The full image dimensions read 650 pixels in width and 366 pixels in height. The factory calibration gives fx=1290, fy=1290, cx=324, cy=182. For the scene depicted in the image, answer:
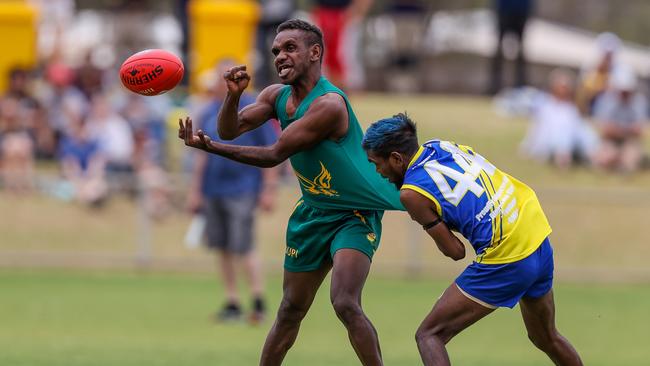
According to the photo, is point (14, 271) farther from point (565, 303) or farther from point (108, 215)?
point (565, 303)

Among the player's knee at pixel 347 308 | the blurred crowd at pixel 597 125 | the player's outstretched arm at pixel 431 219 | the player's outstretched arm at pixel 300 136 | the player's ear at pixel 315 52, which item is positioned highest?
the player's ear at pixel 315 52

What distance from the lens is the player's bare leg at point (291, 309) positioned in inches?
314

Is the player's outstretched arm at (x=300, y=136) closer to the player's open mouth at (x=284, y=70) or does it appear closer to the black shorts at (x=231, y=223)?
the player's open mouth at (x=284, y=70)

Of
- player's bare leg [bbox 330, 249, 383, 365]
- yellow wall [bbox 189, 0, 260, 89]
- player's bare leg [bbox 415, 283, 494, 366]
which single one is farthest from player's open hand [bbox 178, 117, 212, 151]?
yellow wall [bbox 189, 0, 260, 89]

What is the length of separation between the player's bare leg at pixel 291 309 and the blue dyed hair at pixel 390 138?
113 cm

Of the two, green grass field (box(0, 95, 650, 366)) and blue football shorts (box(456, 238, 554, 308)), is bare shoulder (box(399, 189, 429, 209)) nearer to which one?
blue football shorts (box(456, 238, 554, 308))

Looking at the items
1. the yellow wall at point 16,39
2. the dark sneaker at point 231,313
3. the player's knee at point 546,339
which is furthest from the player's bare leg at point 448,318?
the yellow wall at point 16,39

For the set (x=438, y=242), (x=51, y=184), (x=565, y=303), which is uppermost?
(x=438, y=242)

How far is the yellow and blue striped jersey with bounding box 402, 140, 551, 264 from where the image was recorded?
23.1 ft

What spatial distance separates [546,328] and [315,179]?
1.65m

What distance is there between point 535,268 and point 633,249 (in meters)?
9.52

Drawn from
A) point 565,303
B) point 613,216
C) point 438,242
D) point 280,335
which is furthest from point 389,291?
point 438,242

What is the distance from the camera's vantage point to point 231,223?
12062mm

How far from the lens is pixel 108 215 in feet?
54.7
